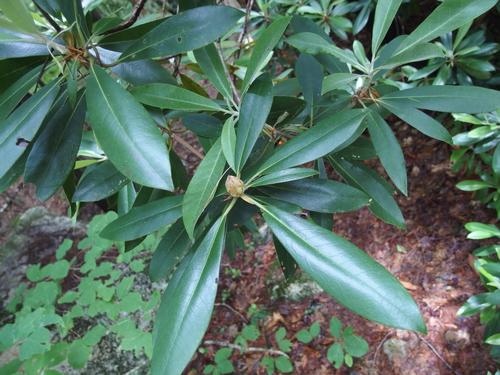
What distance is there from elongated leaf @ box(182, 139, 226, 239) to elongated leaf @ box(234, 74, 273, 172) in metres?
0.05

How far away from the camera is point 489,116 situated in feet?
4.76

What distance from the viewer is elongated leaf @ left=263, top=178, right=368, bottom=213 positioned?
66cm

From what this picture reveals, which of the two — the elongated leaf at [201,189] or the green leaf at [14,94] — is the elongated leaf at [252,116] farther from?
the green leaf at [14,94]

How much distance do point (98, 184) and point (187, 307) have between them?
0.35 meters

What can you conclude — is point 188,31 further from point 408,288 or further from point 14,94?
point 408,288

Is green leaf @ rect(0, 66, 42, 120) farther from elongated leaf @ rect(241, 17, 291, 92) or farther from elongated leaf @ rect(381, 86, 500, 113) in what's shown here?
elongated leaf @ rect(381, 86, 500, 113)

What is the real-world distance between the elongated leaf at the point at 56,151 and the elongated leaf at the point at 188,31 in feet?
0.56

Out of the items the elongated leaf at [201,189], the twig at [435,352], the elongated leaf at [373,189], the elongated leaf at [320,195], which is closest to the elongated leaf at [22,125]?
the elongated leaf at [201,189]

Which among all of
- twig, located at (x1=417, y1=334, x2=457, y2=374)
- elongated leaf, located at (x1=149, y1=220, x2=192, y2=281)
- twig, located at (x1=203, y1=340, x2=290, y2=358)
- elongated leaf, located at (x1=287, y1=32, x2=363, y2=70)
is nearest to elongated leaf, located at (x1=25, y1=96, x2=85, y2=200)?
elongated leaf, located at (x1=149, y1=220, x2=192, y2=281)

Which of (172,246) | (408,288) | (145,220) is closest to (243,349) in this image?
(408,288)

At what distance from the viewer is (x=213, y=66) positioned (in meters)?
0.73

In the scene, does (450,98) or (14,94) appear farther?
(450,98)

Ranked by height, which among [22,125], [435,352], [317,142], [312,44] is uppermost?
[22,125]

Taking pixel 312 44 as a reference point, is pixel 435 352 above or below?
below
